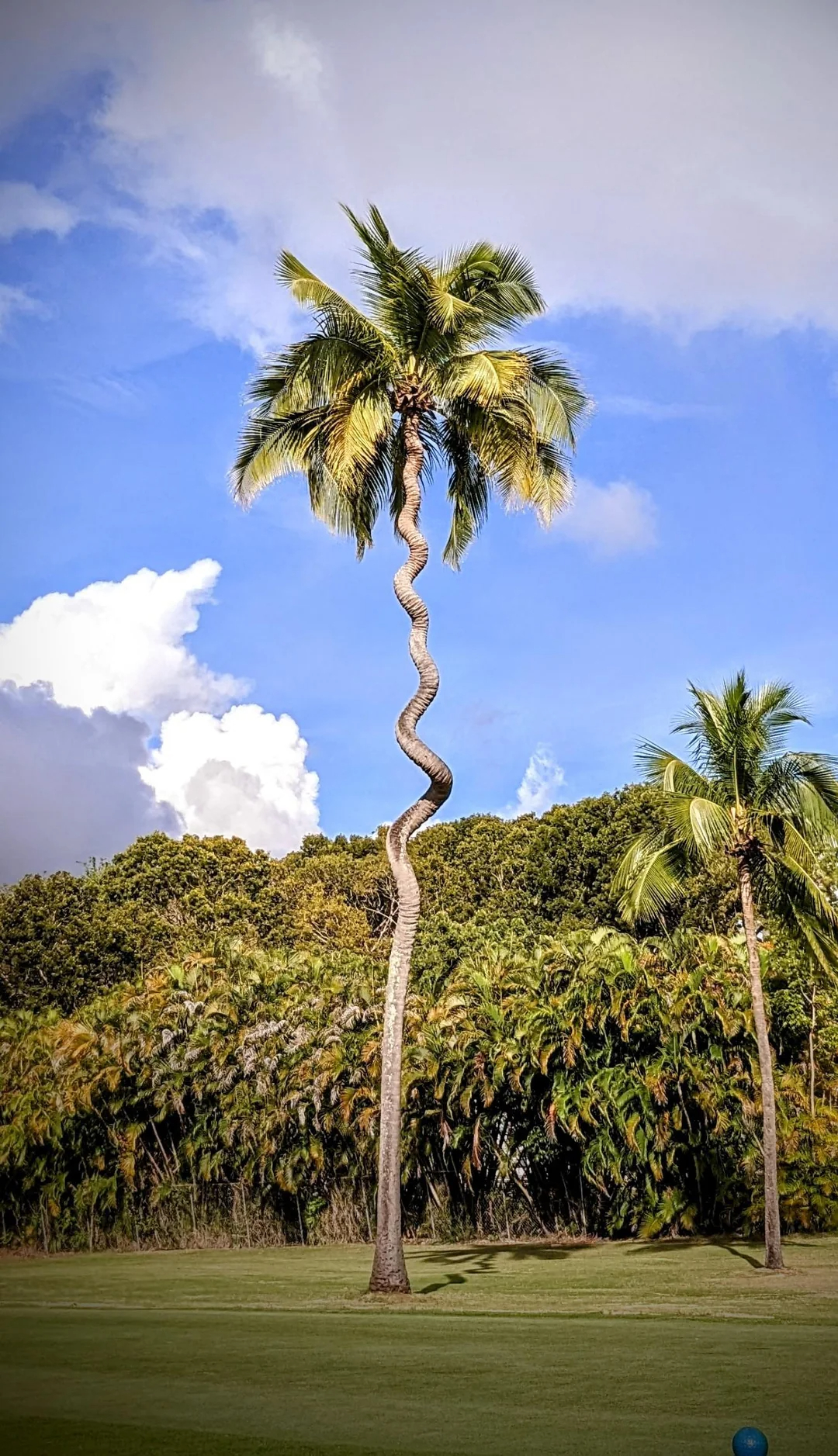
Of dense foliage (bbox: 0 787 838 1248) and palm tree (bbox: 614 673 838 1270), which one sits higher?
palm tree (bbox: 614 673 838 1270)

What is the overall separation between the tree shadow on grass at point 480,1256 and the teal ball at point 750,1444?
10.3 meters

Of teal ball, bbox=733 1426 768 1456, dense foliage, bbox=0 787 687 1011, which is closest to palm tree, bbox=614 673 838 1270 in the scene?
teal ball, bbox=733 1426 768 1456

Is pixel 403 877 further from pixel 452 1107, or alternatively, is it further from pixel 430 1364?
pixel 452 1107

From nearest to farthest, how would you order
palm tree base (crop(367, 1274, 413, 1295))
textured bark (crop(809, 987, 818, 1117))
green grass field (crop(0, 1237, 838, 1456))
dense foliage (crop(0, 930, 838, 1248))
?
green grass field (crop(0, 1237, 838, 1456)) → palm tree base (crop(367, 1274, 413, 1295)) → dense foliage (crop(0, 930, 838, 1248)) → textured bark (crop(809, 987, 818, 1117))

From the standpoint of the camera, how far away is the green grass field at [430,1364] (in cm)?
577

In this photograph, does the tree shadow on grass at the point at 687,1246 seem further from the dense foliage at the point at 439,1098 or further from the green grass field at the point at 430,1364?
the green grass field at the point at 430,1364

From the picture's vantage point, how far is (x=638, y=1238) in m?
19.1

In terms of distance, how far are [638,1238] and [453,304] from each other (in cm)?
1313

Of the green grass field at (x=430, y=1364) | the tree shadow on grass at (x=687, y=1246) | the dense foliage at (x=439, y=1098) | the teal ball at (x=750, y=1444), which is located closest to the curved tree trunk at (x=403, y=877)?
the green grass field at (x=430, y=1364)

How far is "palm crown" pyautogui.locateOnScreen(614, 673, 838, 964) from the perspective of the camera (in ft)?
51.0

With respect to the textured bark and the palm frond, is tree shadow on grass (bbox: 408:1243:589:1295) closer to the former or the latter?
the textured bark

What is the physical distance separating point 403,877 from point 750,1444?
991 cm

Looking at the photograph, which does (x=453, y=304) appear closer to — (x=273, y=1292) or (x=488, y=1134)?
(x=273, y=1292)

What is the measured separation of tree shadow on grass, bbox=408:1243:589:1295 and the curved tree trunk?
154 centimetres
